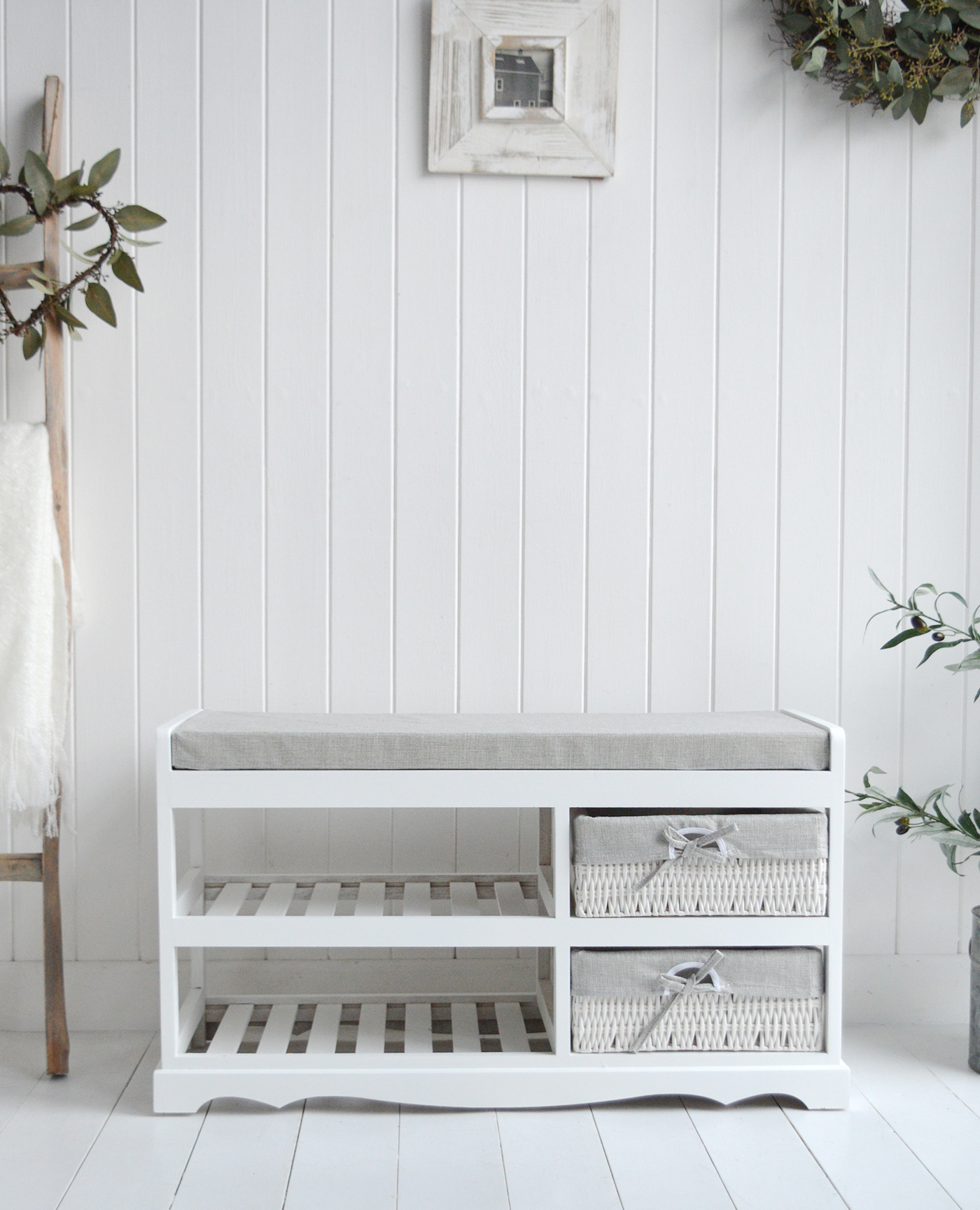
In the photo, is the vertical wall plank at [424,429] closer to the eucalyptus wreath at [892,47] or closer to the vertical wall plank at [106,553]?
the vertical wall plank at [106,553]

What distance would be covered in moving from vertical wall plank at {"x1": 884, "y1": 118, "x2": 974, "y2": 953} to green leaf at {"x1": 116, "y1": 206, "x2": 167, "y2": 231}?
53.9 inches

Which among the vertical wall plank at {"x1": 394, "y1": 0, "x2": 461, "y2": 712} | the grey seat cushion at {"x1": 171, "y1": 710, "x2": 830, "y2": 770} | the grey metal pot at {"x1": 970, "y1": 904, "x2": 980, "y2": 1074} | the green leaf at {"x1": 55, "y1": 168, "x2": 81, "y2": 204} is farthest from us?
the vertical wall plank at {"x1": 394, "y1": 0, "x2": 461, "y2": 712}

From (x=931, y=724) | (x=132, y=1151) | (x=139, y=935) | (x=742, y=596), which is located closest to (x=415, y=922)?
(x=132, y=1151)

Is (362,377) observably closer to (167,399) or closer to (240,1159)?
(167,399)

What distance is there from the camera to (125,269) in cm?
156

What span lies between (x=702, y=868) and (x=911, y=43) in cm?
148

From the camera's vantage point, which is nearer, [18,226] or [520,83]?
[18,226]

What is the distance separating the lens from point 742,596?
1864 millimetres

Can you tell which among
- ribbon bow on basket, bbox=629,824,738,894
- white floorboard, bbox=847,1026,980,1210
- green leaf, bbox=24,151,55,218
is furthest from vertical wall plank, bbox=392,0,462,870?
white floorboard, bbox=847,1026,980,1210

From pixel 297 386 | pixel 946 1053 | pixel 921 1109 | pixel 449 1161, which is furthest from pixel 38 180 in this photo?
pixel 946 1053

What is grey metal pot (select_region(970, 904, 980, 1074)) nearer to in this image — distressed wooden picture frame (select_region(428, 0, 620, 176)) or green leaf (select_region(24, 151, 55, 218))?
distressed wooden picture frame (select_region(428, 0, 620, 176))

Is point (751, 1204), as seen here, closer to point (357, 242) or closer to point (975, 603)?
point (975, 603)

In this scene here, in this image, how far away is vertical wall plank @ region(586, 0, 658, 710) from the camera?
71.5 inches

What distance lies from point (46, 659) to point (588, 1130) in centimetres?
113
